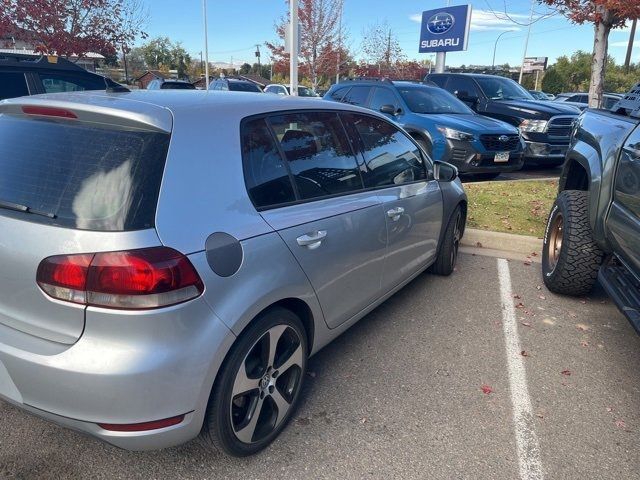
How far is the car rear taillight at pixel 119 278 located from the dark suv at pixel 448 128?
5983mm

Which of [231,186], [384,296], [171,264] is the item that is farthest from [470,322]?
[171,264]

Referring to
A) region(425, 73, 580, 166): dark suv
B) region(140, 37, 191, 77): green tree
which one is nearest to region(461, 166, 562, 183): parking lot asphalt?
region(425, 73, 580, 166): dark suv

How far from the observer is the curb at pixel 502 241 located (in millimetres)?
5418

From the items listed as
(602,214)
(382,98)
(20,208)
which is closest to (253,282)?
(20,208)

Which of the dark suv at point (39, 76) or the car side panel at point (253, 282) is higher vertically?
the dark suv at point (39, 76)

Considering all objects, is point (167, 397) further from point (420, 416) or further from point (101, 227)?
point (420, 416)

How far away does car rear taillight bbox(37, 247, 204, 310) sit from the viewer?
5.97 feet

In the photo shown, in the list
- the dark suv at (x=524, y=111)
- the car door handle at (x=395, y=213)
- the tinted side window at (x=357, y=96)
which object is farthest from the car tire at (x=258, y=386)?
the dark suv at (x=524, y=111)

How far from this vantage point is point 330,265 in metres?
2.68

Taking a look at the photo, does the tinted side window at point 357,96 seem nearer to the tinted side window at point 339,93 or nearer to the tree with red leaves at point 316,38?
the tinted side window at point 339,93

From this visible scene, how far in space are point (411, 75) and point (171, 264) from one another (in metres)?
36.1

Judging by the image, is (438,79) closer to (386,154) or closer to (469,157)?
(469,157)

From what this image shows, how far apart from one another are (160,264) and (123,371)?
16.2 inches

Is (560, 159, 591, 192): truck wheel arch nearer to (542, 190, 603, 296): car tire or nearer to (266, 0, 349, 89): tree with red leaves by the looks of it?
(542, 190, 603, 296): car tire
